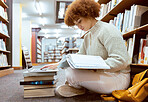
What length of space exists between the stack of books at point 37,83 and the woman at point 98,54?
3.5 inches

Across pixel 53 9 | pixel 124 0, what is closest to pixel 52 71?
pixel 124 0

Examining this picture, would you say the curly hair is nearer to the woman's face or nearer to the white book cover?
the woman's face

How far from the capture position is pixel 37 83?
109 cm

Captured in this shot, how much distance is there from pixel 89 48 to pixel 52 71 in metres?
0.37

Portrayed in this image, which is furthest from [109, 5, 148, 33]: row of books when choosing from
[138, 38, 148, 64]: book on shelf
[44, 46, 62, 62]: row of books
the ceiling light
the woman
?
[44, 46, 62, 62]: row of books

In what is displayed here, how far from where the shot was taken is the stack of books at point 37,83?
1.08 m

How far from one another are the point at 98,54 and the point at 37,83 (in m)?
0.54

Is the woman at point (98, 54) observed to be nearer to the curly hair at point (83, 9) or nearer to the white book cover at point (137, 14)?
the curly hair at point (83, 9)

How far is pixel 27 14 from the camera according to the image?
658 cm

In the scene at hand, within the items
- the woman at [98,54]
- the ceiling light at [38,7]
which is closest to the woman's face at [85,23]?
the woman at [98,54]

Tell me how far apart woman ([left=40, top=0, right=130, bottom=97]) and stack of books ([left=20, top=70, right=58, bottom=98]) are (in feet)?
0.29

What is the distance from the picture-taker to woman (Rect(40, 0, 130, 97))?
3.18 feet

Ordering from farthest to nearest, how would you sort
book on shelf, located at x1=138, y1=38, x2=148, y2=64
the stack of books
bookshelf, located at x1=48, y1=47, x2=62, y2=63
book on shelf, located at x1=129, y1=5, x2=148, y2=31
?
bookshelf, located at x1=48, y1=47, x2=62, y2=63 → book on shelf, located at x1=129, y1=5, x2=148, y2=31 → book on shelf, located at x1=138, y1=38, x2=148, y2=64 → the stack of books

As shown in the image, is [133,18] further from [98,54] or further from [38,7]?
[38,7]
